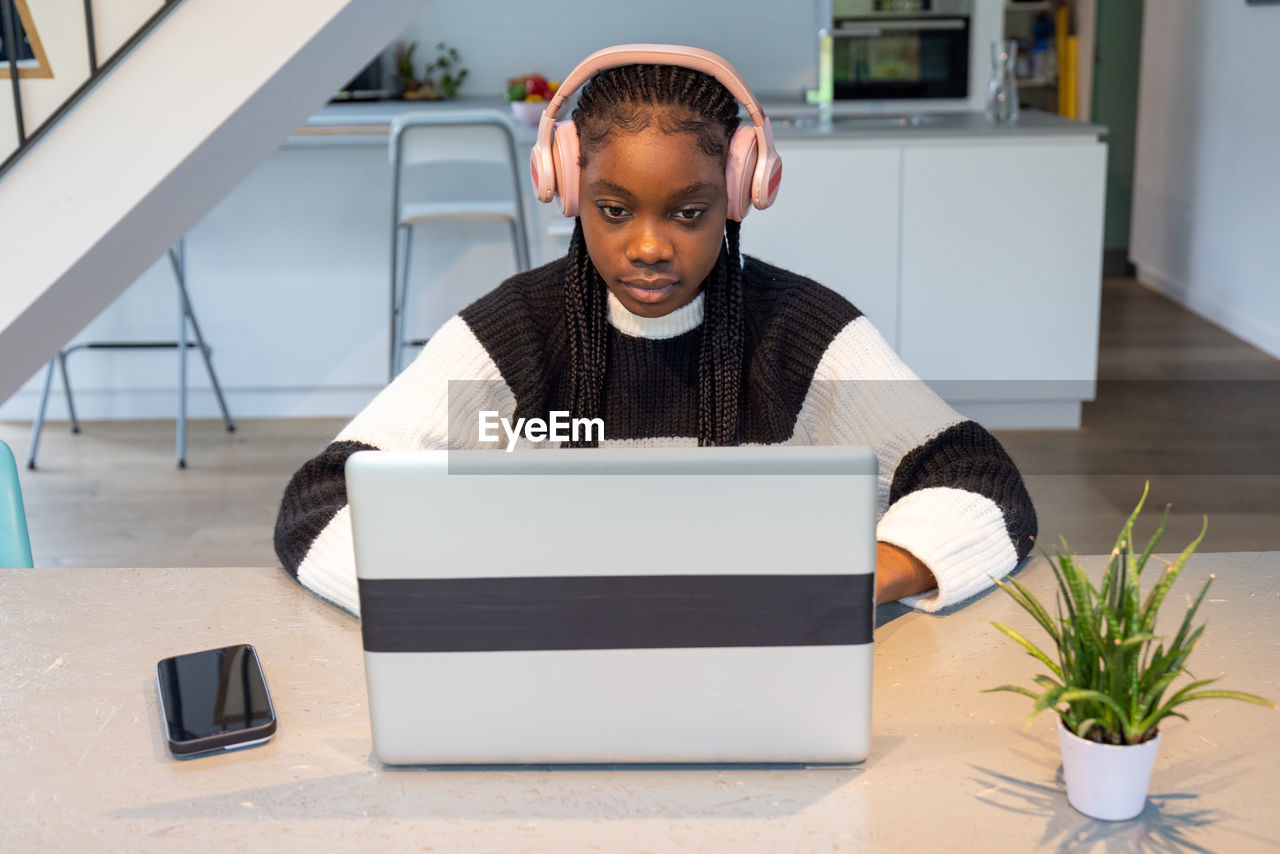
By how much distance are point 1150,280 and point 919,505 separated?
204 inches

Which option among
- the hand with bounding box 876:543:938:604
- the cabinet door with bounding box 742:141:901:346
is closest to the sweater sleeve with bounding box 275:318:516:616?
the hand with bounding box 876:543:938:604

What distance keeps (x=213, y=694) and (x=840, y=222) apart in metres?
2.98

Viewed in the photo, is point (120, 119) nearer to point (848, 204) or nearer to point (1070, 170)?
point (848, 204)

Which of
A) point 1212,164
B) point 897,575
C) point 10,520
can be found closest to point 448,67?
point 1212,164

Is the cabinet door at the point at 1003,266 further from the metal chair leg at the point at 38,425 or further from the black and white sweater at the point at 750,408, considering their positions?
the metal chair leg at the point at 38,425

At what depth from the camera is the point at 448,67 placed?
486 cm

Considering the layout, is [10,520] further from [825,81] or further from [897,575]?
[825,81]

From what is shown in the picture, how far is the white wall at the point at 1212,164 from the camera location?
446 centimetres

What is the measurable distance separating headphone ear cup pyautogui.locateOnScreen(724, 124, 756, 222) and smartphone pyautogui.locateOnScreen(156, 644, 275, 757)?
0.58 metres

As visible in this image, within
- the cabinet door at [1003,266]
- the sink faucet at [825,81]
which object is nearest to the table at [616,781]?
the cabinet door at [1003,266]

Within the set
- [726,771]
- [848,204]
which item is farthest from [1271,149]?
[726,771]

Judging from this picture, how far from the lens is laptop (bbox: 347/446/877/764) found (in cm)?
72

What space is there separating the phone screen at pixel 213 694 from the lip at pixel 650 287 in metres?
0.45

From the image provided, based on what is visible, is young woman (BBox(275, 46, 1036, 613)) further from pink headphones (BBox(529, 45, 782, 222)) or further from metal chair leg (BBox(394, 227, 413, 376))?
metal chair leg (BBox(394, 227, 413, 376))
